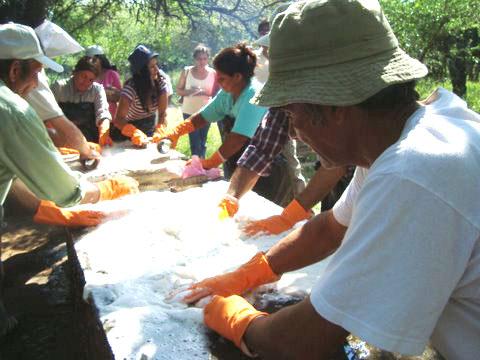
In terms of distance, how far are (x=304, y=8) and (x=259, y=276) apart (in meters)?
0.95

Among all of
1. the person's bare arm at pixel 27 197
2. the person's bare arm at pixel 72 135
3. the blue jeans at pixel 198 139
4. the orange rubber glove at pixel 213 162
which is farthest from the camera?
the blue jeans at pixel 198 139

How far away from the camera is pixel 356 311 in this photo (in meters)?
0.82

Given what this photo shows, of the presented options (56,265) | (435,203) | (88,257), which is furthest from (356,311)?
(56,265)

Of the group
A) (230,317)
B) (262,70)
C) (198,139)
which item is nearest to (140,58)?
(262,70)

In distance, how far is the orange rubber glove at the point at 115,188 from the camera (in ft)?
8.97

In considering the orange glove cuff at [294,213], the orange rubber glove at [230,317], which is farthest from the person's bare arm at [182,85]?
the orange rubber glove at [230,317]

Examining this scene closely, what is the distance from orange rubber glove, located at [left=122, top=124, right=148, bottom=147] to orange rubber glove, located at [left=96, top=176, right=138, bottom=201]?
1300mm

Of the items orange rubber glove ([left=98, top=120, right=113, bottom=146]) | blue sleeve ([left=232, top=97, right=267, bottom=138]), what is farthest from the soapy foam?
orange rubber glove ([left=98, top=120, right=113, bottom=146])

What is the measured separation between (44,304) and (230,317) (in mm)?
1617

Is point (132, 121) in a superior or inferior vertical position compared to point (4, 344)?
superior

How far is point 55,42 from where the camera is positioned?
431cm

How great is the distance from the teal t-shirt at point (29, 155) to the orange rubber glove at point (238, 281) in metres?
0.95

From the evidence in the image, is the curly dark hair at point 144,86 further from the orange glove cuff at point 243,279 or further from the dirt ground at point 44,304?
the orange glove cuff at point 243,279

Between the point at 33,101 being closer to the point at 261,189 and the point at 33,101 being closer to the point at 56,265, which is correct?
the point at 56,265
